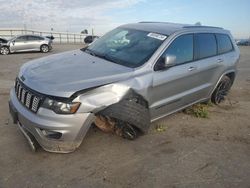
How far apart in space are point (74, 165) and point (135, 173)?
0.78 meters

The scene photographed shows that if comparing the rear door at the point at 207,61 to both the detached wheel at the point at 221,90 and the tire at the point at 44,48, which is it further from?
the tire at the point at 44,48

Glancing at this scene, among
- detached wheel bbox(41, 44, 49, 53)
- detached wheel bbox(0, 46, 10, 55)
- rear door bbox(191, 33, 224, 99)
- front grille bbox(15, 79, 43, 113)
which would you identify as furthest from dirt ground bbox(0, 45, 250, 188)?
detached wheel bbox(41, 44, 49, 53)

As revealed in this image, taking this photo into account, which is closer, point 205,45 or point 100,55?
point 100,55

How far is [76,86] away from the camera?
3447 millimetres

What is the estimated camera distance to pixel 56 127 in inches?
134

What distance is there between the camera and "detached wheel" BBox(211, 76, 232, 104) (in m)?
6.09

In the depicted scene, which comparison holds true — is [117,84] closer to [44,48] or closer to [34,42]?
[34,42]

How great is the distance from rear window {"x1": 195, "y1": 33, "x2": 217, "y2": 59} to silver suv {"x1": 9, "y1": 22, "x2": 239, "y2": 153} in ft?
0.06

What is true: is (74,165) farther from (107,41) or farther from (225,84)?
(225,84)

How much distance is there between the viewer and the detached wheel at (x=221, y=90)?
609cm

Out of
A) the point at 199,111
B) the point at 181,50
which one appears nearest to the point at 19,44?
the point at 199,111

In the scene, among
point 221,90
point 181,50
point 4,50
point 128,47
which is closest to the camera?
point 128,47

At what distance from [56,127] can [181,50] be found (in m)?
2.49

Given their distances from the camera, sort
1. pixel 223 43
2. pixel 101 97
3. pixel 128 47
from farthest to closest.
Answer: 1. pixel 223 43
2. pixel 128 47
3. pixel 101 97
